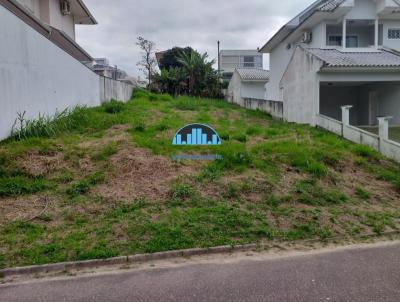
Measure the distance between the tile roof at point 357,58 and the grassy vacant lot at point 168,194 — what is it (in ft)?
16.4

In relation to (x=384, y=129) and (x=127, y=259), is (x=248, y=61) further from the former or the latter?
(x=127, y=259)

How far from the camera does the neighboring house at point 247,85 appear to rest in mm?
23070

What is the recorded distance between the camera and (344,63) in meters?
12.0

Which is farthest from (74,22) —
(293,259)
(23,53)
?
(293,259)

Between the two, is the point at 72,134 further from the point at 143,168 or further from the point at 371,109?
the point at 371,109

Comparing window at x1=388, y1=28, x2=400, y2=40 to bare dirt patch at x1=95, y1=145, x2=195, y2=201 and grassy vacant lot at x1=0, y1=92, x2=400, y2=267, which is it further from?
bare dirt patch at x1=95, y1=145, x2=195, y2=201

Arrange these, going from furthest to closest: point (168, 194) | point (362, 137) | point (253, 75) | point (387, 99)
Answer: point (253, 75) < point (387, 99) < point (362, 137) < point (168, 194)

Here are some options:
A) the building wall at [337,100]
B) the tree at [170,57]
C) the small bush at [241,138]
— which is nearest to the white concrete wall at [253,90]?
the building wall at [337,100]

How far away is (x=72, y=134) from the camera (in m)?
8.20

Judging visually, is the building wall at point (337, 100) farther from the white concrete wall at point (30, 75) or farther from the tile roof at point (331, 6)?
the white concrete wall at point (30, 75)

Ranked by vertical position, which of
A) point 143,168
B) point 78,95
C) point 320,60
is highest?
point 320,60

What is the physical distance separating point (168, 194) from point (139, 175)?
920 millimetres

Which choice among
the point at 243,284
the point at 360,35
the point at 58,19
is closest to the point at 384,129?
the point at 243,284

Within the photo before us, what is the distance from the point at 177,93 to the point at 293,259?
21.9 meters
